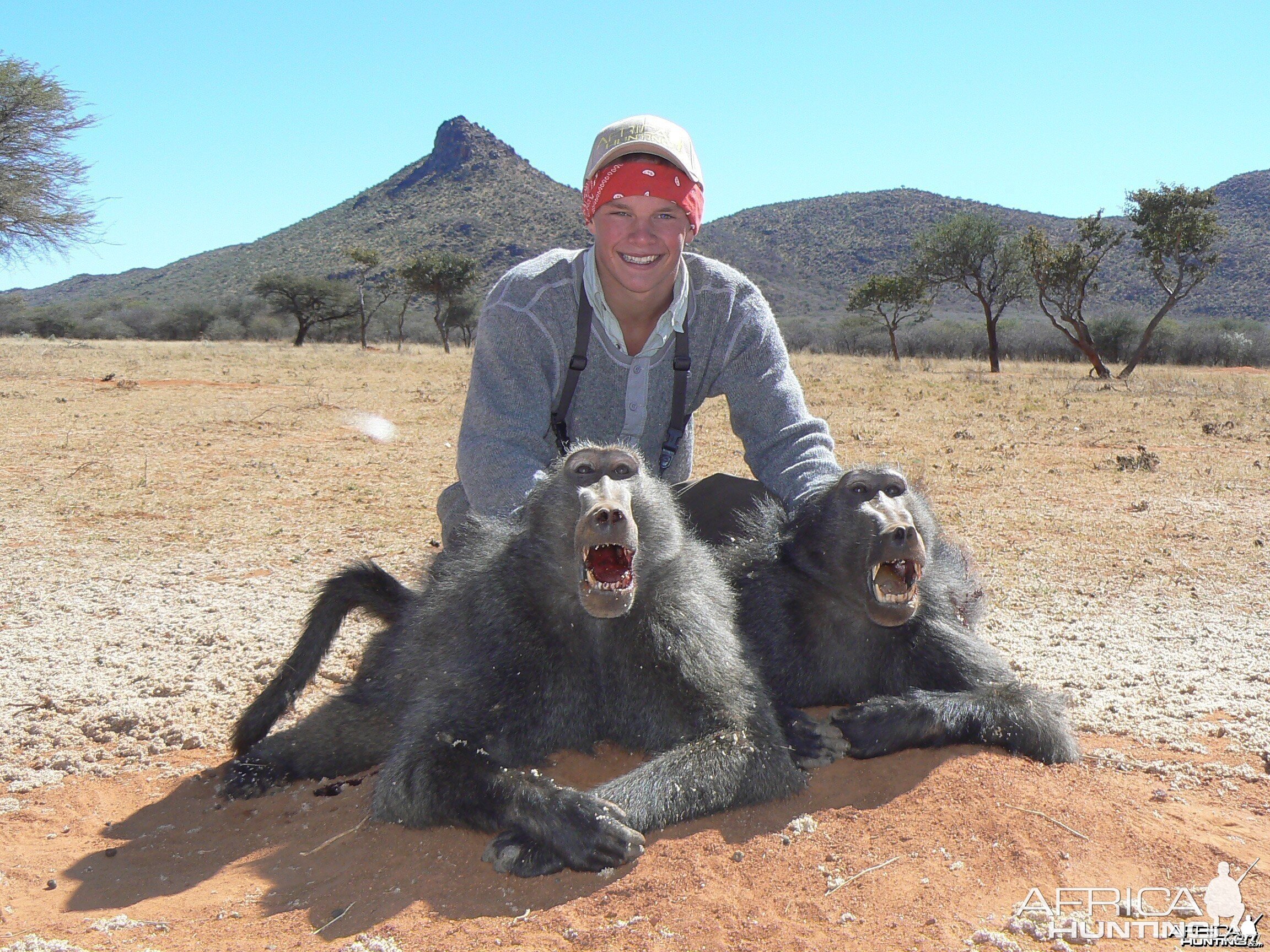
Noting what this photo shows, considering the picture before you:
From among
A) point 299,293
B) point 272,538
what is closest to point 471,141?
point 299,293

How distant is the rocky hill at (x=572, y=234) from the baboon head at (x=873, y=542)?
48.8 m

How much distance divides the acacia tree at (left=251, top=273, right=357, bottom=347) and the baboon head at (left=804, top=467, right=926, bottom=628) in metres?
37.0

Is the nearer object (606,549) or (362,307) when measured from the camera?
(606,549)

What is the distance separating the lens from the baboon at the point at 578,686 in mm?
2318

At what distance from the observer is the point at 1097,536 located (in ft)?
18.3

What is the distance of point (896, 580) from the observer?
9.57 ft

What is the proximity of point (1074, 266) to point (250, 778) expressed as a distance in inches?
911

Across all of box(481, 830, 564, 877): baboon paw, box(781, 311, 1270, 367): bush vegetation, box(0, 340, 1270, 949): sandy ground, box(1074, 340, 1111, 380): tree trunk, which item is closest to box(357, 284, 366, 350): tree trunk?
box(781, 311, 1270, 367): bush vegetation

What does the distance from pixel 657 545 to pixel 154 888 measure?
1.50 meters

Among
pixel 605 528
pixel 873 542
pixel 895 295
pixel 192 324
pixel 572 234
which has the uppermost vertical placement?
pixel 572 234

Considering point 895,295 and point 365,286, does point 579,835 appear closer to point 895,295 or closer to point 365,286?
point 895,295

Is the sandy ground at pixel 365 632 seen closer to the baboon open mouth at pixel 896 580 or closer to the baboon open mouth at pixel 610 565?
the baboon open mouth at pixel 896 580

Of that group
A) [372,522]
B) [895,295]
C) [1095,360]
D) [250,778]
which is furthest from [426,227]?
Answer: [250,778]

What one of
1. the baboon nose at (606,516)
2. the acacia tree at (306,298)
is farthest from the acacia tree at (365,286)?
the baboon nose at (606,516)
